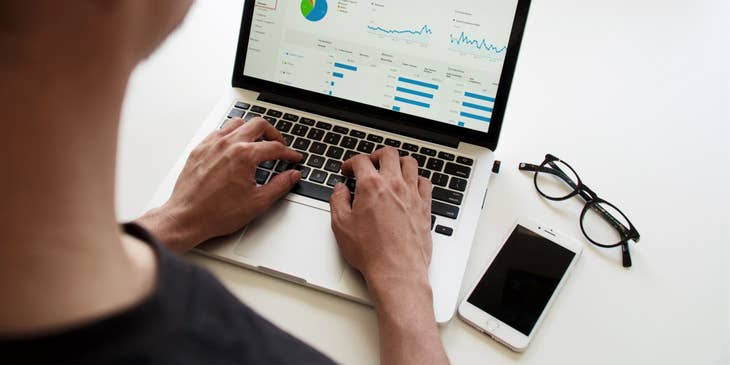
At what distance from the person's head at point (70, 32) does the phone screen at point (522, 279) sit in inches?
20.4

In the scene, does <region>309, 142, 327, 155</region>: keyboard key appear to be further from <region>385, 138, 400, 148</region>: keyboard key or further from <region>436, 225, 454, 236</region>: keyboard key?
<region>436, 225, 454, 236</region>: keyboard key

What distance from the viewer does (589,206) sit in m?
0.84

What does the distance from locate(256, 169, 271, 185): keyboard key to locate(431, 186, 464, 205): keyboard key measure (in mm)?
232

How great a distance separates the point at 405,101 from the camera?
0.89 metres

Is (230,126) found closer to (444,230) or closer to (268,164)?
(268,164)

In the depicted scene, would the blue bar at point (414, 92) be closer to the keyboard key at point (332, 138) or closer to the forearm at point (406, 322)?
the keyboard key at point (332, 138)

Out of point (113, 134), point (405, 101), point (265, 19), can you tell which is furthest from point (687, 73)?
point (113, 134)

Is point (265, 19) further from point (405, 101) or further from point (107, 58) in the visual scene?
point (107, 58)

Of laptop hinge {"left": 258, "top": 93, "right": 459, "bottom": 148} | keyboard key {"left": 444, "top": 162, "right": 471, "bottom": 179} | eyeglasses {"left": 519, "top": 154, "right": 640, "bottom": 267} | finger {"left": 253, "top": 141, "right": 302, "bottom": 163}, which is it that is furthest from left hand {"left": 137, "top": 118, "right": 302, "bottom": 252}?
eyeglasses {"left": 519, "top": 154, "right": 640, "bottom": 267}

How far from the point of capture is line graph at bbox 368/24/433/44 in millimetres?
865

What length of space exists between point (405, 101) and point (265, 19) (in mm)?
249

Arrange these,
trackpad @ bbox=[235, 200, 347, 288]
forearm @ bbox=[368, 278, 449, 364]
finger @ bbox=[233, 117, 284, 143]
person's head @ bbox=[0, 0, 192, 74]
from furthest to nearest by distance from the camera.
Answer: finger @ bbox=[233, 117, 284, 143]
trackpad @ bbox=[235, 200, 347, 288]
forearm @ bbox=[368, 278, 449, 364]
person's head @ bbox=[0, 0, 192, 74]

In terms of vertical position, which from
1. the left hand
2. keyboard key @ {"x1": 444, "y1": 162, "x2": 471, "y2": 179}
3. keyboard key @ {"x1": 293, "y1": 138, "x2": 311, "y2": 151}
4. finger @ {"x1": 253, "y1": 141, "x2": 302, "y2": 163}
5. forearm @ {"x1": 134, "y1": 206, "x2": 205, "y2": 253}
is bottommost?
forearm @ {"x1": 134, "y1": 206, "x2": 205, "y2": 253}

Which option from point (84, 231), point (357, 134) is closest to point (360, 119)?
point (357, 134)
